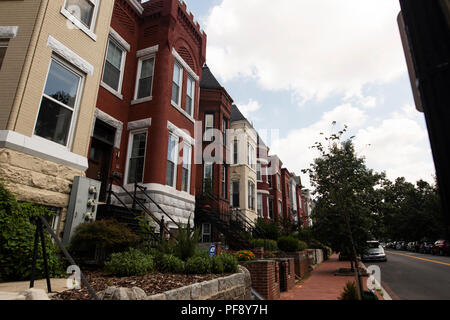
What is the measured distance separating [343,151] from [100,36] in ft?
43.2

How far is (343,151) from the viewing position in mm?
15484

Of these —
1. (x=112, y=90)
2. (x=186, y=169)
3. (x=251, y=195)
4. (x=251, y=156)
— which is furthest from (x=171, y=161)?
(x=251, y=156)

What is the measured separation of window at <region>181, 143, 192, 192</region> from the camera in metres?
12.8

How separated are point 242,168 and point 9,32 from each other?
18.8 metres

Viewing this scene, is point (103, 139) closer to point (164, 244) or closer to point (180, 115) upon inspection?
point (180, 115)

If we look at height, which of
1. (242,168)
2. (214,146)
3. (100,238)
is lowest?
(100,238)

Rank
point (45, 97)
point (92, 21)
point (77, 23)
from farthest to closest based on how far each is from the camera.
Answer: point (92, 21) → point (77, 23) → point (45, 97)

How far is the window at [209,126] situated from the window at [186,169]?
19.7ft

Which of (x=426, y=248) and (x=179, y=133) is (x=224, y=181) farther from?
(x=426, y=248)

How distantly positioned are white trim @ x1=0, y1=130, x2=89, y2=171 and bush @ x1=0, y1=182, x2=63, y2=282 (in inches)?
43.0

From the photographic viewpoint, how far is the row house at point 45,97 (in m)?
6.12

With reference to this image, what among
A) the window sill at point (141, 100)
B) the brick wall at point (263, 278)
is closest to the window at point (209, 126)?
the window sill at point (141, 100)

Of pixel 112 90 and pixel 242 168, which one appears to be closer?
pixel 112 90

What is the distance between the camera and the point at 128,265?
541 centimetres
